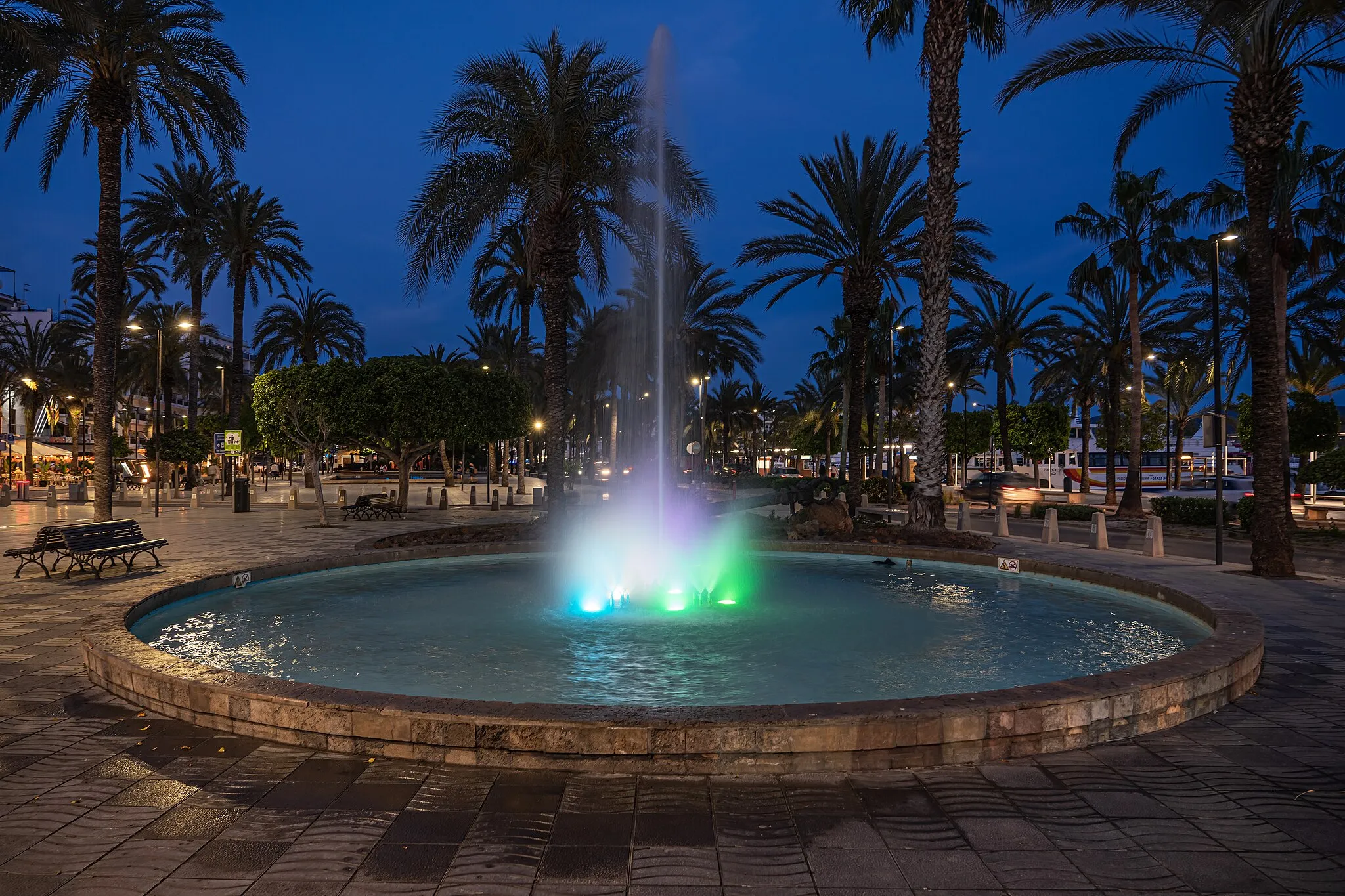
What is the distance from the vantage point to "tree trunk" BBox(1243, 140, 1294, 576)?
522 inches

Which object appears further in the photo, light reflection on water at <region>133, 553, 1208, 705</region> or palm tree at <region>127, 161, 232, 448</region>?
palm tree at <region>127, 161, 232, 448</region>

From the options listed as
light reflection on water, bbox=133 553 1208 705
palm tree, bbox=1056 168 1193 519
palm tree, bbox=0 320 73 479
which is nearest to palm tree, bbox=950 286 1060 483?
palm tree, bbox=1056 168 1193 519

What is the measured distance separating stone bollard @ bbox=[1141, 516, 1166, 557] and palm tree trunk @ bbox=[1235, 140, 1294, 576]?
2.94 meters

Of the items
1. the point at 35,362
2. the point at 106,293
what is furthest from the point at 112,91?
the point at 35,362

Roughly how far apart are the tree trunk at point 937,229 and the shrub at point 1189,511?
9609mm

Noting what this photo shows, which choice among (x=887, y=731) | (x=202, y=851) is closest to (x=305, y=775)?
(x=202, y=851)

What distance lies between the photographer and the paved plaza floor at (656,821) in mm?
3578

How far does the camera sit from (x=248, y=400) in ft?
223

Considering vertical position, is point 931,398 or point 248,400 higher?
point 248,400

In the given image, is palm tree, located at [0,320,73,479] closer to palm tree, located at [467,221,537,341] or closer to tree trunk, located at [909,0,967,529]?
palm tree, located at [467,221,537,341]

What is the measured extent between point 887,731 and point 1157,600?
8.13 metres

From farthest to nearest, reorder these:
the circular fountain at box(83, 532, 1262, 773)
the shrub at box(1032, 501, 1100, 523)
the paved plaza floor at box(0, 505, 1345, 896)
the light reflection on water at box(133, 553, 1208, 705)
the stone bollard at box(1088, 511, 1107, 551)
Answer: the shrub at box(1032, 501, 1100, 523), the stone bollard at box(1088, 511, 1107, 551), the light reflection on water at box(133, 553, 1208, 705), the circular fountain at box(83, 532, 1262, 773), the paved plaza floor at box(0, 505, 1345, 896)

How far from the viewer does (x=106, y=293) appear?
19.5m

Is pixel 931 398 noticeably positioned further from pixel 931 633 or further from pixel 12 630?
pixel 12 630
